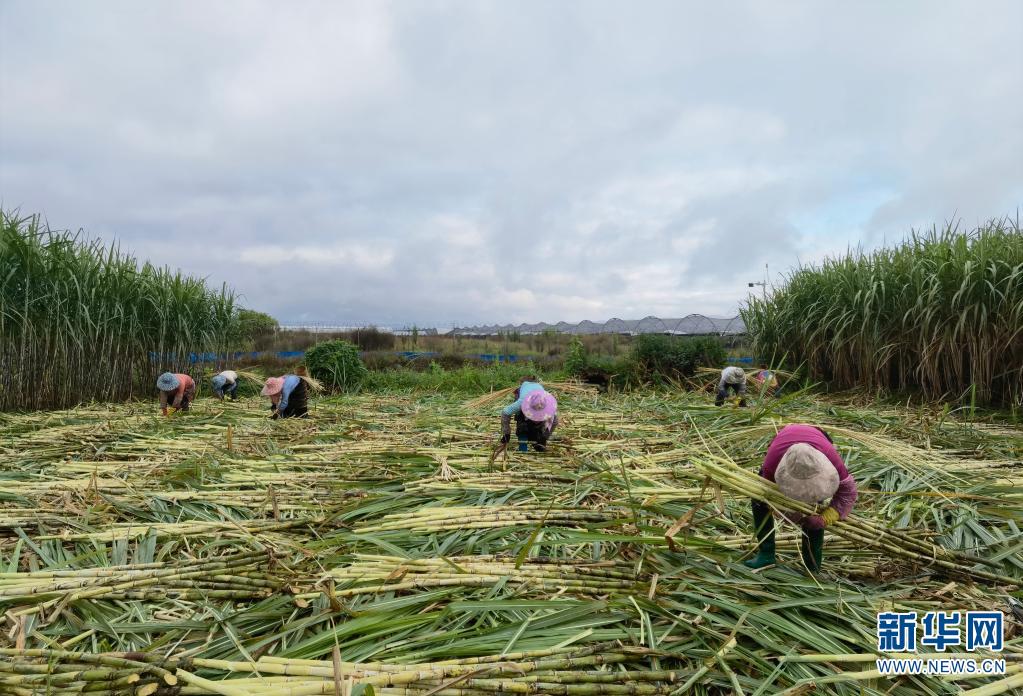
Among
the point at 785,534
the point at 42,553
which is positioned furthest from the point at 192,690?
the point at 785,534

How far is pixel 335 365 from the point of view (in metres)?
11.3

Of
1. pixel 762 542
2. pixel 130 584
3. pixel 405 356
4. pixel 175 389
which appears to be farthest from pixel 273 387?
pixel 405 356

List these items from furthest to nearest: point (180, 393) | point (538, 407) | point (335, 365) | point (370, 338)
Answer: point (370, 338), point (335, 365), point (180, 393), point (538, 407)

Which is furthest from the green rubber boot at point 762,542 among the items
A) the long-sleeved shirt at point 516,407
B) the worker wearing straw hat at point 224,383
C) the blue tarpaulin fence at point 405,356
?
the blue tarpaulin fence at point 405,356

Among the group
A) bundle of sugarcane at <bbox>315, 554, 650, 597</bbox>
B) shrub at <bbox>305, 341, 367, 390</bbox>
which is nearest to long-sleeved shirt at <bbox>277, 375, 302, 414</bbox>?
shrub at <bbox>305, 341, 367, 390</bbox>

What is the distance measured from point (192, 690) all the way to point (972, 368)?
26.2 ft

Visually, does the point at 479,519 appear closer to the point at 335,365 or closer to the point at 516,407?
the point at 516,407

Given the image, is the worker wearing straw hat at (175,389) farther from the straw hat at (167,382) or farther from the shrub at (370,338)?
the shrub at (370,338)

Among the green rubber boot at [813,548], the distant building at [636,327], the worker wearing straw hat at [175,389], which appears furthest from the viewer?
the distant building at [636,327]

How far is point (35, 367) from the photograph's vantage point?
292 inches

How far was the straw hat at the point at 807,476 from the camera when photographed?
7.20 ft

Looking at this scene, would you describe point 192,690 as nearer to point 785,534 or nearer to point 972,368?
point 785,534

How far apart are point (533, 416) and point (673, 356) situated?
6586 mm

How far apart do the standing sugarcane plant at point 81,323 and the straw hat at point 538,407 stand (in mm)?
6774
